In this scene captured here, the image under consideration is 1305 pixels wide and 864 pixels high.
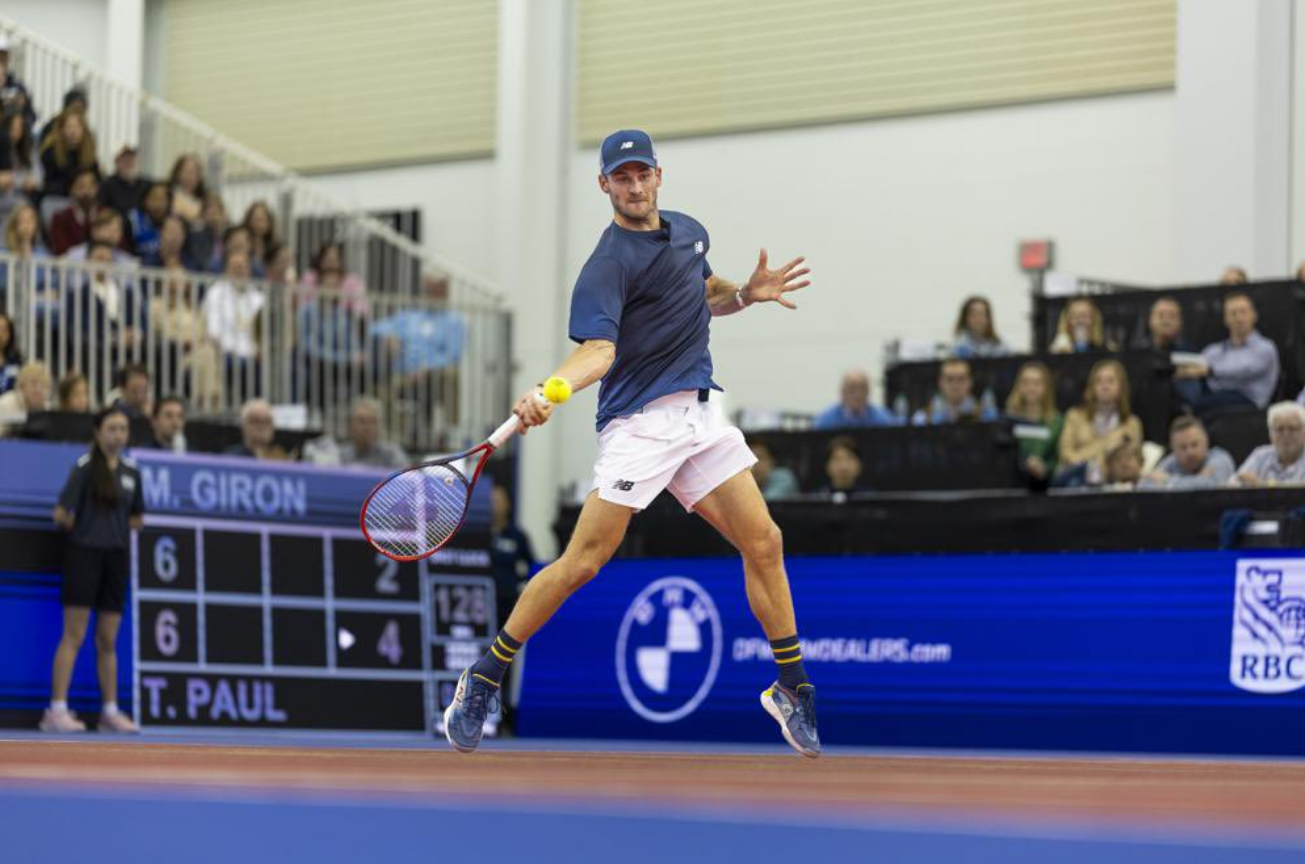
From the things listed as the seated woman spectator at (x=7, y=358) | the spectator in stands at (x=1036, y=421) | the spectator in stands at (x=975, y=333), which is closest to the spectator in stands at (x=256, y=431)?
the seated woman spectator at (x=7, y=358)

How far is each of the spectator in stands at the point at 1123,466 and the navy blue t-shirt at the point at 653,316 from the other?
5.51 m

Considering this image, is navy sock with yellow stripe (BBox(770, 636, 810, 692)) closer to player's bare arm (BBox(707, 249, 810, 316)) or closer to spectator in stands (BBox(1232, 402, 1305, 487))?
player's bare arm (BBox(707, 249, 810, 316))

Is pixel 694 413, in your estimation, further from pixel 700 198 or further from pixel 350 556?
pixel 700 198

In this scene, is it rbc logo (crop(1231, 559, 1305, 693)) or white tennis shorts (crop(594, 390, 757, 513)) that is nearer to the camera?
white tennis shorts (crop(594, 390, 757, 513))

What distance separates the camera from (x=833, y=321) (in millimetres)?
21172

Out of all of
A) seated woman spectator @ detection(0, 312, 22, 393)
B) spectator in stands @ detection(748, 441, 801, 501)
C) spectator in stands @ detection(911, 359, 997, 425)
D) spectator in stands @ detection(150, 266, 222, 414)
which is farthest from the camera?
spectator in stands @ detection(150, 266, 222, 414)

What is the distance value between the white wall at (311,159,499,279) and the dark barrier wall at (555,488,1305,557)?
32.6ft

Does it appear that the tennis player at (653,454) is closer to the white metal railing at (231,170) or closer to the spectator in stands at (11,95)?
the spectator in stands at (11,95)

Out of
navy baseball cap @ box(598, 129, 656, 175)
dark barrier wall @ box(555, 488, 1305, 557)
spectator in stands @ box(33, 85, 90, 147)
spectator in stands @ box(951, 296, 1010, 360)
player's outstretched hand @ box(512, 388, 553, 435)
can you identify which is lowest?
dark barrier wall @ box(555, 488, 1305, 557)

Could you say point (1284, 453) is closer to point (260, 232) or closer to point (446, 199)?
point (260, 232)

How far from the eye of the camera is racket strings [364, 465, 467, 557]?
7691 millimetres

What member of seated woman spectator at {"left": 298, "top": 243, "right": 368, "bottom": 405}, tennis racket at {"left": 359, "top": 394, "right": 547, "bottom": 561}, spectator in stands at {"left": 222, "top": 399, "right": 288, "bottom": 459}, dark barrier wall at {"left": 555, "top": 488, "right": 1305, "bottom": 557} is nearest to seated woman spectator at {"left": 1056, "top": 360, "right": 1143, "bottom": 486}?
dark barrier wall at {"left": 555, "top": 488, "right": 1305, "bottom": 557}

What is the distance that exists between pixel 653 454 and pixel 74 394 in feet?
25.4

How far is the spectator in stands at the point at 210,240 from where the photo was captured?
1848 centimetres
